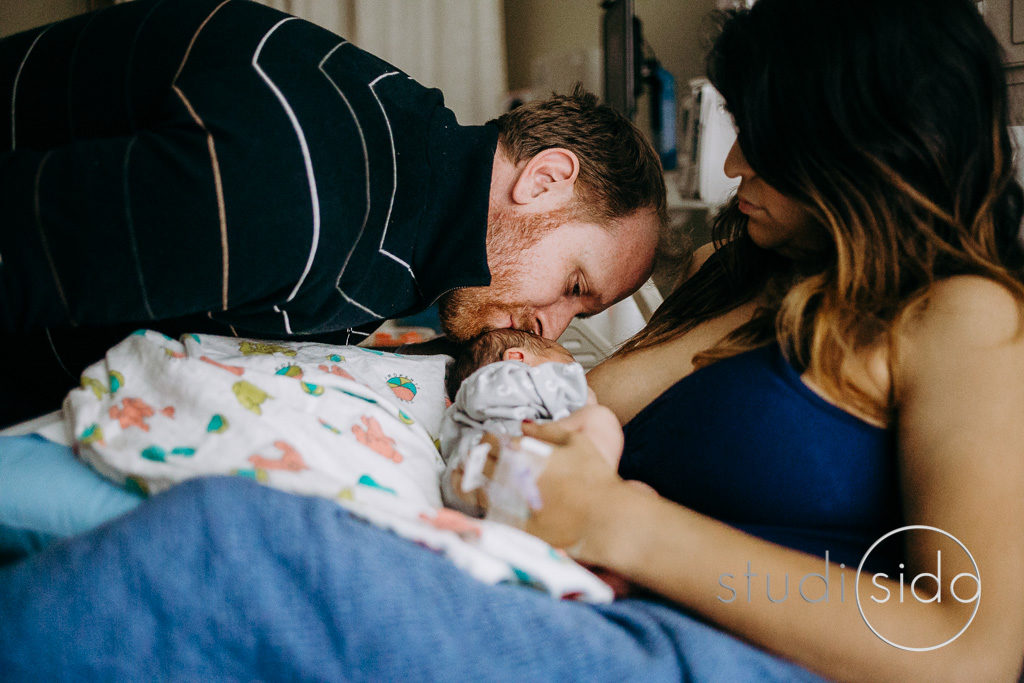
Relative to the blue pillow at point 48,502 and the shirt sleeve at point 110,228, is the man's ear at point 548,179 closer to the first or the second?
the shirt sleeve at point 110,228

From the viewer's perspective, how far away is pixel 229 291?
3.03 ft

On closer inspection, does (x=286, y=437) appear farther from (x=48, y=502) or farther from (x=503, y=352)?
(x=503, y=352)

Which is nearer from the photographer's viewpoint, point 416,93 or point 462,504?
point 462,504

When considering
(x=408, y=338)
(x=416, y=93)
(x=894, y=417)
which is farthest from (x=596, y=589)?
(x=408, y=338)

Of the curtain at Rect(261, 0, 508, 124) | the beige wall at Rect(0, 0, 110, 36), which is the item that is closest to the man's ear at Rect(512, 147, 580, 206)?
the curtain at Rect(261, 0, 508, 124)

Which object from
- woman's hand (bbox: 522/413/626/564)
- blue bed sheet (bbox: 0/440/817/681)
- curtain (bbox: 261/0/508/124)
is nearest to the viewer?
blue bed sheet (bbox: 0/440/817/681)

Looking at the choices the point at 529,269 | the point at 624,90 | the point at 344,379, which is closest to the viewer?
the point at 344,379

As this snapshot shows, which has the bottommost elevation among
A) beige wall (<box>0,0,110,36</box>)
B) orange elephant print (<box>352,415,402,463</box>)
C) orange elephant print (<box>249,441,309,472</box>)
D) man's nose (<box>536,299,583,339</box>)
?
man's nose (<box>536,299,583,339</box>)

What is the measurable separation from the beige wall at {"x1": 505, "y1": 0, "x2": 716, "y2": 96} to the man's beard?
1.65 m

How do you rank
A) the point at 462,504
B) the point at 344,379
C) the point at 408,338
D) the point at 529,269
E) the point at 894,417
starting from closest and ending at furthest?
the point at 894,417, the point at 462,504, the point at 344,379, the point at 529,269, the point at 408,338

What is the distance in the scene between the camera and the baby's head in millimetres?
1226

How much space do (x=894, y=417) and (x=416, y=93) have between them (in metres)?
0.94

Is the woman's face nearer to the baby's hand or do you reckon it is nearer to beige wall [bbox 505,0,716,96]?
the baby's hand

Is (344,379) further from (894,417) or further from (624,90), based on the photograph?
(624,90)
